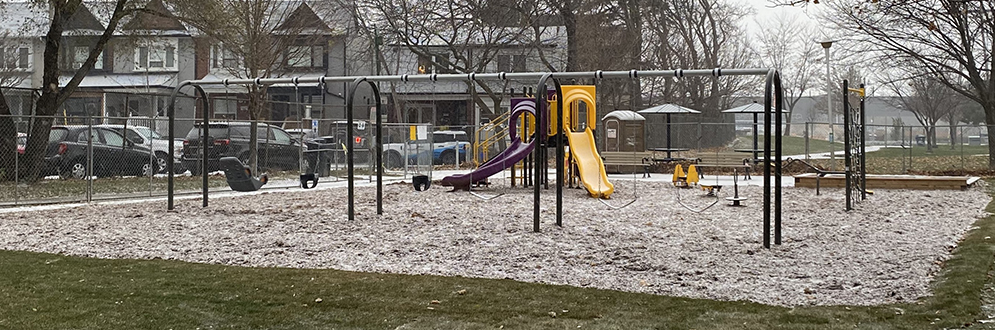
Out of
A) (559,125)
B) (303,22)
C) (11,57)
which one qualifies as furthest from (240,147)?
(11,57)

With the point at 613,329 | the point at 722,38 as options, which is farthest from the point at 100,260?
the point at 722,38

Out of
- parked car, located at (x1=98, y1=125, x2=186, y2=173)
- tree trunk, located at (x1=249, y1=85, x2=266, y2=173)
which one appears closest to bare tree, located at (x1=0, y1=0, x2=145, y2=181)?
parked car, located at (x1=98, y1=125, x2=186, y2=173)

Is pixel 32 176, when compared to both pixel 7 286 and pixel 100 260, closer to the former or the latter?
pixel 100 260

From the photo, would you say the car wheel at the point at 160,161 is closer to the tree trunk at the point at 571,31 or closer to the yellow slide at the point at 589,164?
the yellow slide at the point at 589,164

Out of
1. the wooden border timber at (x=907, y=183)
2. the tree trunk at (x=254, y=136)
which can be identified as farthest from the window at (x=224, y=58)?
the wooden border timber at (x=907, y=183)

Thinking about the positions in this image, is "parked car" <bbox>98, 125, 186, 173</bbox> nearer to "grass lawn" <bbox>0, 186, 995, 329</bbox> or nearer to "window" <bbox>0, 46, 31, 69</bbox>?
"grass lawn" <bbox>0, 186, 995, 329</bbox>

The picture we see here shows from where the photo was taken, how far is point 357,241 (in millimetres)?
11547

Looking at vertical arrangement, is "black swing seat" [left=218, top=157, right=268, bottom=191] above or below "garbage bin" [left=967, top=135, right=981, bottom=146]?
below

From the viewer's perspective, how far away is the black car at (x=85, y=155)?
860 inches

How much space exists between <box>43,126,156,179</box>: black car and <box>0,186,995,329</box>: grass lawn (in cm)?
1343

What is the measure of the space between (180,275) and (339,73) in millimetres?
38500

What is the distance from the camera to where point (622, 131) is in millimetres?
30812

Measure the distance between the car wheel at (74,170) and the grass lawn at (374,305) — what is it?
13.5 meters

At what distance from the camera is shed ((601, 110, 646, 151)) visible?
3050cm
